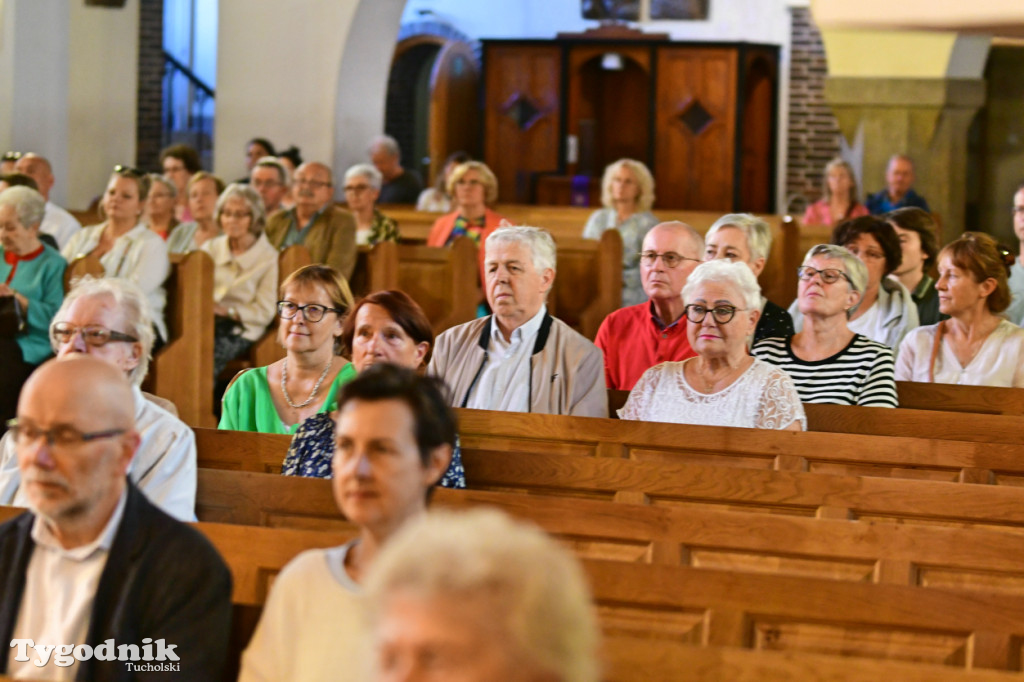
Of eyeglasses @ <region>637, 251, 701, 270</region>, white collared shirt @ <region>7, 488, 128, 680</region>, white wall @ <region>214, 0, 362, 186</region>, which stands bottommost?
white collared shirt @ <region>7, 488, 128, 680</region>

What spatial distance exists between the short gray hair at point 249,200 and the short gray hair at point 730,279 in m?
2.95

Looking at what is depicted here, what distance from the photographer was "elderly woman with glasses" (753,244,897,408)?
13.5ft

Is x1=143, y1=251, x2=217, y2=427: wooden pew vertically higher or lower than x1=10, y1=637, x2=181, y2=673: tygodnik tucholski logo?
higher

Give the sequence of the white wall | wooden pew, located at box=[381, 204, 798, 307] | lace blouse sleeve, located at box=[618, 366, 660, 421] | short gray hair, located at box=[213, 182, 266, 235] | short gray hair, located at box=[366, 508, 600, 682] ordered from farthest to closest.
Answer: the white wall, wooden pew, located at box=[381, 204, 798, 307], short gray hair, located at box=[213, 182, 266, 235], lace blouse sleeve, located at box=[618, 366, 660, 421], short gray hair, located at box=[366, 508, 600, 682]

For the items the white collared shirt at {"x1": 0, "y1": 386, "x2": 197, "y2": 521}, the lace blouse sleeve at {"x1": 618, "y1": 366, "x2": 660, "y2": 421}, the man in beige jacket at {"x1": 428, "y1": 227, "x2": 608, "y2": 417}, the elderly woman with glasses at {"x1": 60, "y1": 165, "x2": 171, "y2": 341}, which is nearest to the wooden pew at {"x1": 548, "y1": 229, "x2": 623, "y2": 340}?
the elderly woman with glasses at {"x1": 60, "y1": 165, "x2": 171, "y2": 341}

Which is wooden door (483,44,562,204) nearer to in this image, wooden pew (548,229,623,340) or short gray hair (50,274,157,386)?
wooden pew (548,229,623,340)

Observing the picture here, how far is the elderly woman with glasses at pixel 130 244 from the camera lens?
5.82 metres

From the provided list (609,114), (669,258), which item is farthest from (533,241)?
(609,114)

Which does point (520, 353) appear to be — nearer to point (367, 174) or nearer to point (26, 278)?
point (26, 278)

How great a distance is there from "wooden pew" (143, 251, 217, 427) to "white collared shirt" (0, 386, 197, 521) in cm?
269

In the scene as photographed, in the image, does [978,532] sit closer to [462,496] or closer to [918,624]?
[918,624]

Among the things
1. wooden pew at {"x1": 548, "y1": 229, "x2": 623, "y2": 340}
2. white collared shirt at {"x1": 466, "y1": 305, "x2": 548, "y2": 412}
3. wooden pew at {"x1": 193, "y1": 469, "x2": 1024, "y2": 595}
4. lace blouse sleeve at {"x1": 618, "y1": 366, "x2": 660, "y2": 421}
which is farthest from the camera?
wooden pew at {"x1": 548, "y1": 229, "x2": 623, "y2": 340}

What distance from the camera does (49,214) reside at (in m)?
7.40

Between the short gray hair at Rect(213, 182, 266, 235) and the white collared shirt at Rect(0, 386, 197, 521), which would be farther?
the short gray hair at Rect(213, 182, 266, 235)
